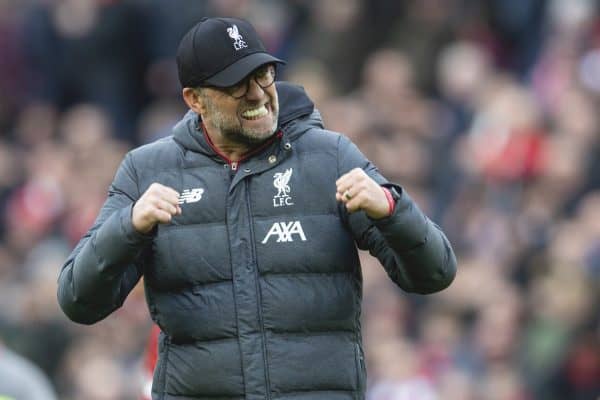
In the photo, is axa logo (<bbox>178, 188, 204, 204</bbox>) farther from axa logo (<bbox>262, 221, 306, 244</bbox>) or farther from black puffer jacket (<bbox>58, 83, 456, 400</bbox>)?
axa logo (<bbox>262, 221, 306, 244</bbox>)

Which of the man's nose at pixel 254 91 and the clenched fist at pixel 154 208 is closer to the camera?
the clenched fist at pixel 154 208

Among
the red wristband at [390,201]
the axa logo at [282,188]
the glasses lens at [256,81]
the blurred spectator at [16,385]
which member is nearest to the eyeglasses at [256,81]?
the glasses lens at [256,81]

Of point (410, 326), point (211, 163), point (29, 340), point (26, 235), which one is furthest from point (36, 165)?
point (211, 163)

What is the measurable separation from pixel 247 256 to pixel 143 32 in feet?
32.9

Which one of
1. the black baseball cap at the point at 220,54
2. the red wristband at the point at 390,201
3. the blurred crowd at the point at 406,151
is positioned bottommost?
the blurred crowd at the point at 406,151

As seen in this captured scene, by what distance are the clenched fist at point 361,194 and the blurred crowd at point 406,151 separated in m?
2.48

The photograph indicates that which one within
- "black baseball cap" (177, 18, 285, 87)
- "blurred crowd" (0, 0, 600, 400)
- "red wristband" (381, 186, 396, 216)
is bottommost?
"blurred crowd" (0, 0, 600, 400)

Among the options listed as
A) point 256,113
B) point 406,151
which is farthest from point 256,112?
point 406,151

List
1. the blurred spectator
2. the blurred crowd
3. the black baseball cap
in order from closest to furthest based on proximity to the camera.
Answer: the black baseball cap, the blurred spectator, the blurred crowd

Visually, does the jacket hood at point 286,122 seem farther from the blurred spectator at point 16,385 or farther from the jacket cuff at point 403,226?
the blurred spectator at point 16,385

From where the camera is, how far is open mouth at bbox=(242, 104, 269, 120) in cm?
554

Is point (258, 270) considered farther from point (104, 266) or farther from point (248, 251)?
point (104, 266)

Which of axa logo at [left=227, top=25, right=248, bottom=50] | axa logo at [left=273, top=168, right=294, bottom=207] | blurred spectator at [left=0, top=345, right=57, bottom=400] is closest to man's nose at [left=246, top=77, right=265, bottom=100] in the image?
axa logo at [left=227, top=25, right=248, bottom=50]

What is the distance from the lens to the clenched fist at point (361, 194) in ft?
Result: 17.0
